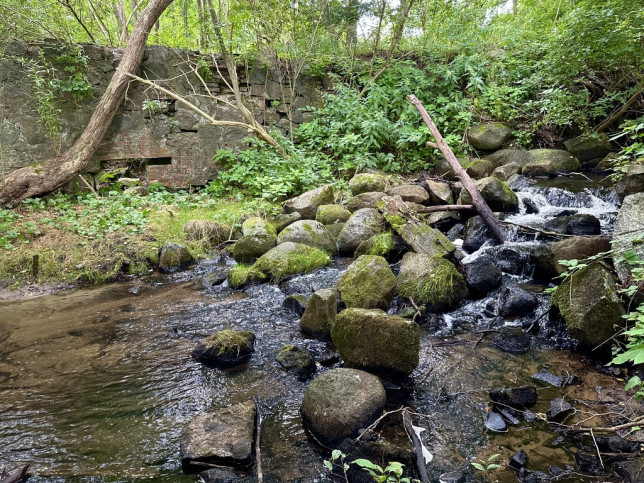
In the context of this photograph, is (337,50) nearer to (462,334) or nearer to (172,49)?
(172,49)

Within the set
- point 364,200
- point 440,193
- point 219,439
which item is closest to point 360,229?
point 364,200

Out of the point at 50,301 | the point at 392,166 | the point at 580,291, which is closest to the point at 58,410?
the point at 50,301

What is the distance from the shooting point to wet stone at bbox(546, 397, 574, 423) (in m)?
2.63

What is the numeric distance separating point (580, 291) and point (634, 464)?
1.52m

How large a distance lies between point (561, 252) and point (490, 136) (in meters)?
5.11

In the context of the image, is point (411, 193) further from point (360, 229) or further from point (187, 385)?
point (187, 385)

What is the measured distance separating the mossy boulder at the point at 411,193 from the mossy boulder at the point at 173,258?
3.66 meters

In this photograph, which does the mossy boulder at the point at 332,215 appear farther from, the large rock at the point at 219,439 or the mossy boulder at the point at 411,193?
the large rock at the point at 219,439

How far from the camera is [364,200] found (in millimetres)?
6953

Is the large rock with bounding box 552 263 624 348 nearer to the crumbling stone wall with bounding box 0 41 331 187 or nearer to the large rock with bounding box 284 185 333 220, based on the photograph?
the large rock with bounding box 284 185 333 220

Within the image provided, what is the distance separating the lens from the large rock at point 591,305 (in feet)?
10.1

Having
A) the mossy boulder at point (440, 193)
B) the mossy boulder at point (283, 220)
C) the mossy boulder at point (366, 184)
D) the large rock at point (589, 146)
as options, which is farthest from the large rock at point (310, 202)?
the large rock at point (589, 146)

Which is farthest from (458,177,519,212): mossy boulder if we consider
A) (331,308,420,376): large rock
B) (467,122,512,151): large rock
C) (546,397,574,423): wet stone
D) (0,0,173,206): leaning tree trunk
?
(0,0,173,206): leaning tree trunk

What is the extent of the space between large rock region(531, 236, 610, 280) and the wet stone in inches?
77.1
